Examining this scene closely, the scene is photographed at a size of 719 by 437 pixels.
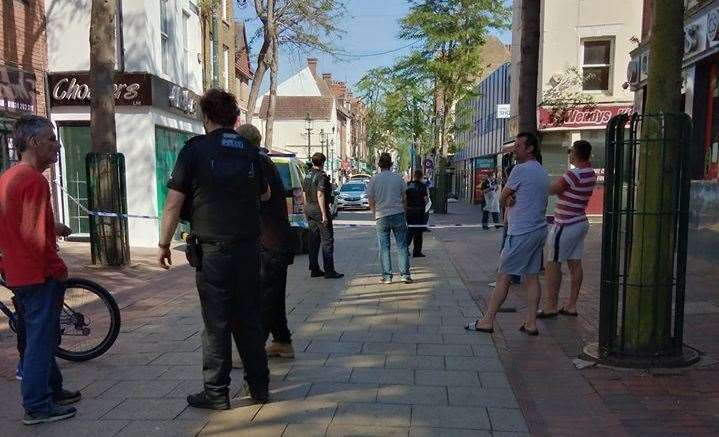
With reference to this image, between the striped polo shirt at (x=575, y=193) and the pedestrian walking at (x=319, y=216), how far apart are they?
3789mm

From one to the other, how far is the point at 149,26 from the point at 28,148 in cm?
1050

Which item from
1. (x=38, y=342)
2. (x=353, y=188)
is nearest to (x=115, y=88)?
(x=38, y=342)

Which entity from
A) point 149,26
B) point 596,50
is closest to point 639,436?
point 149,26

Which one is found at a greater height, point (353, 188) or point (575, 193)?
point (575, 193)

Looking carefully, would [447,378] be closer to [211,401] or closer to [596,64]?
[211,401]

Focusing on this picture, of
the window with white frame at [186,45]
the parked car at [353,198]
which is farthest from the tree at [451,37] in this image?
the window with white frame at [186,45]

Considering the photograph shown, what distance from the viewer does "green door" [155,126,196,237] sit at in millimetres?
13438

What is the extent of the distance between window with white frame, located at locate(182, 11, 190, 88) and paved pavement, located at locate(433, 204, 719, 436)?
40.6 feet

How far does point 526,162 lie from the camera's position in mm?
5355

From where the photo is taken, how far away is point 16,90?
439 inches

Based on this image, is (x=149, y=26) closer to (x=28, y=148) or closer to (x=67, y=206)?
(x=67, y=206)

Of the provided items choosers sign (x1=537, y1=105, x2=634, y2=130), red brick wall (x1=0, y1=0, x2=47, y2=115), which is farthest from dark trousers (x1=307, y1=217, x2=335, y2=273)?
choosers sign (x1=537, y1=105, x2=634, y2=130)

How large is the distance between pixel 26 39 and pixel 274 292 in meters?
10.4

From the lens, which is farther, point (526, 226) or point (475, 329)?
point (475, 329)
